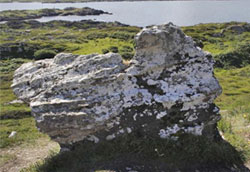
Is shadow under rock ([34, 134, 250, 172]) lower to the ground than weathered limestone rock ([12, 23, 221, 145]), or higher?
lower

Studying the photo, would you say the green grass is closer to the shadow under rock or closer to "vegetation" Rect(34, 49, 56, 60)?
the shadow under rock

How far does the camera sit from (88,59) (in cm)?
1300

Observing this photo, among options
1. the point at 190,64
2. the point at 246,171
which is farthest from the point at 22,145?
the point at 246,171

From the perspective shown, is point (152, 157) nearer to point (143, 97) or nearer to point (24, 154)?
point (143, 97)

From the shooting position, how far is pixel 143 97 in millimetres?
11992

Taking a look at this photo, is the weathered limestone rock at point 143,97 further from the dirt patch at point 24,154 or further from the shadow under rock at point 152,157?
the dirt patch at point 24,154

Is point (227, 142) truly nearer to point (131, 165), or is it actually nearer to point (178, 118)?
point (178, 118)

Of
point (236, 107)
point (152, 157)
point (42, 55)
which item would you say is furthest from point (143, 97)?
point (42, 55)

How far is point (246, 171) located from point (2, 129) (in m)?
15.5

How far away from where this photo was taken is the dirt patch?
538 inches

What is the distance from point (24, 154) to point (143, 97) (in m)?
7.51

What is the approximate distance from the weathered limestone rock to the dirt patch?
113 inches

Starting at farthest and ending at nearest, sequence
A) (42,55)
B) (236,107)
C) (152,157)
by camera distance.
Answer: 1. (42,55)
2. (236,107)
3. (152,157)

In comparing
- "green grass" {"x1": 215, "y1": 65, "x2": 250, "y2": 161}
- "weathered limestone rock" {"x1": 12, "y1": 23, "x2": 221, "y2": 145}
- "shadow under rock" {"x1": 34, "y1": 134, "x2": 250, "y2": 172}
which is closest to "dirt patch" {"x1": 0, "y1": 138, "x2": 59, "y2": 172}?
"shadow under rock" {"x1": 34, "y1": 134, "x2": 250, "y2": 172}
